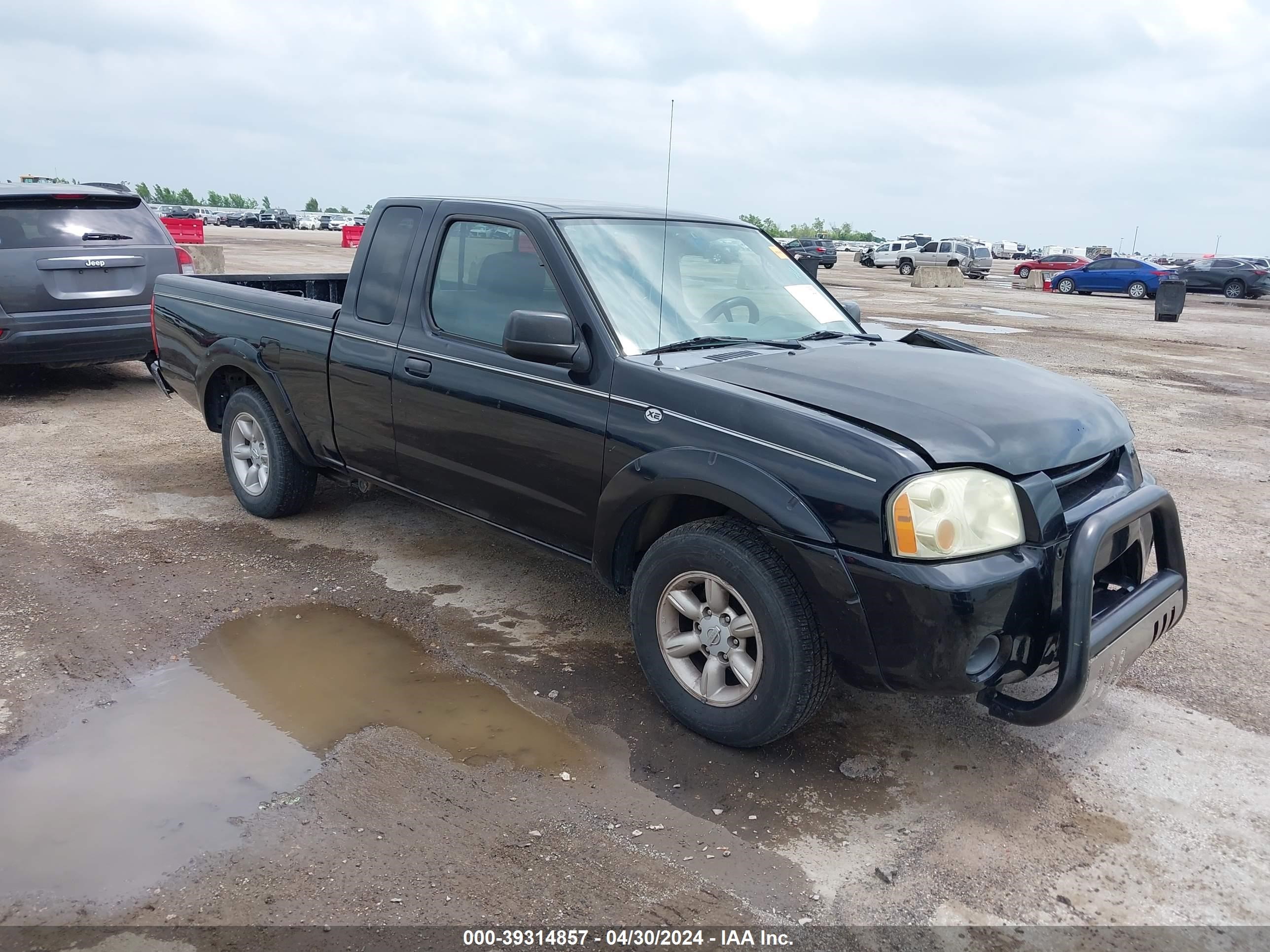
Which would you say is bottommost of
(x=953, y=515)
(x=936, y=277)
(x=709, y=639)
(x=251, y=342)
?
(x=709, y=639)

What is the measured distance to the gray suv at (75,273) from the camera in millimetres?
8008

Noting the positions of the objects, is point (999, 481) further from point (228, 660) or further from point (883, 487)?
point (228, 660)

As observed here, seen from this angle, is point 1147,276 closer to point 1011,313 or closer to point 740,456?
point 1011,313

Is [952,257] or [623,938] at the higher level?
[952,257]

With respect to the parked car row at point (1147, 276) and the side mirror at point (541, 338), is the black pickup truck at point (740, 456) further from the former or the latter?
the parked car row at point (1147, 276)

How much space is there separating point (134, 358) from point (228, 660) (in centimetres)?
572

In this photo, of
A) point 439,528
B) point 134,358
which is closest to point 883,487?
point 439,528

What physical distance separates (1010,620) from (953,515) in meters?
0.37

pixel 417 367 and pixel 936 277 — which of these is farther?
pixel 936 277

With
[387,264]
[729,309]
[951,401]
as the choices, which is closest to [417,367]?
[387,264]

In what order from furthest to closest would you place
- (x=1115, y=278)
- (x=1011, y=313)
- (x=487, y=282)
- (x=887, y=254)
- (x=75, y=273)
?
1. (x=887, y=254)
2. (x=1115, y=278)
3. (x=1011, y=313)
4. (x=75, y=273)
5. (x=487, y=282)

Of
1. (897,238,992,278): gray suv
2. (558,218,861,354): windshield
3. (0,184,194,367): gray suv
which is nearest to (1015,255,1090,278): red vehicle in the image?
(897,238,992,278): gray suv

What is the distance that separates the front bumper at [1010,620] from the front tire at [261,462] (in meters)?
3.58

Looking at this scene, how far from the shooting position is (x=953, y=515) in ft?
9.67
